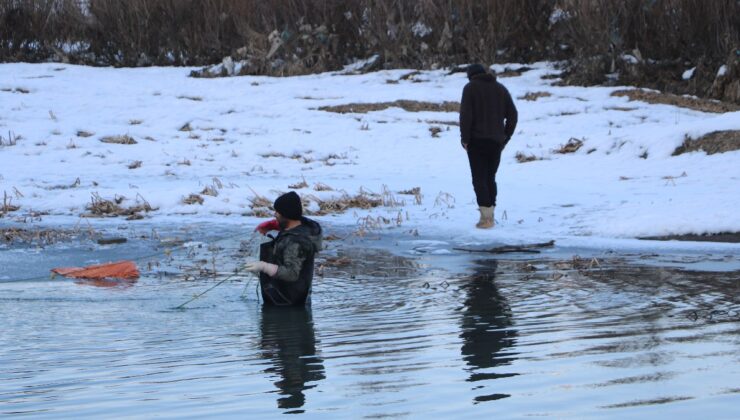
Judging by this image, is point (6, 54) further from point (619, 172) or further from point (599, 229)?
point (599, 229)

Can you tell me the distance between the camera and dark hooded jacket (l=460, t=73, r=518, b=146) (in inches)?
452

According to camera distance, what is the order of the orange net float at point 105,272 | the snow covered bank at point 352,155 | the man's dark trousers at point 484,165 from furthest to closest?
the snow covered bank at point 352,155 < the man's dark trousers at point 484,165 < the orange net float at point 105,272

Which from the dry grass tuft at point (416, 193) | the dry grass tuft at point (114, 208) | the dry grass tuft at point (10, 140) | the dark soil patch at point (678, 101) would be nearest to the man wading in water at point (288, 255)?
the dry grass tuft at point (114, 208)

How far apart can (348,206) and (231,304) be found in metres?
5.83

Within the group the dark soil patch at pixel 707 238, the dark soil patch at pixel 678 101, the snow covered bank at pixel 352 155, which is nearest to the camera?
the dark soil patch at pixel 707 238

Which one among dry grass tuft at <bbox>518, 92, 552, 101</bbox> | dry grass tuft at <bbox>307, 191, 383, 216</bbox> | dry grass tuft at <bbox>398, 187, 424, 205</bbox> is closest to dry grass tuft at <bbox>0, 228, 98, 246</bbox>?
dry grass tuft at <bbox>307, 191, 383, 216</bbox>

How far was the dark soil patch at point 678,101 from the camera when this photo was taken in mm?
20584

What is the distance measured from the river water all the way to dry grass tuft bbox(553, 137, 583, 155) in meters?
7.29

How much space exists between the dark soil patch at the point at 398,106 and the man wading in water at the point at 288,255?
45.4 ft

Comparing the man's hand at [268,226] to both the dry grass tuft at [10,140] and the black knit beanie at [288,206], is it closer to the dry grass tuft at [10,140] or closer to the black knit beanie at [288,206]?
the black knit beanie at [288,206]

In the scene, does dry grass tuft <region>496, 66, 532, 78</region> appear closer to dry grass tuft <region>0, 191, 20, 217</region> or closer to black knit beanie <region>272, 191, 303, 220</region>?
dry grass tuft <region>0, 191, 20, 217</region>

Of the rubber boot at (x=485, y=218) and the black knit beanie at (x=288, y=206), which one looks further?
the rubber boot at (x=485, y=218)

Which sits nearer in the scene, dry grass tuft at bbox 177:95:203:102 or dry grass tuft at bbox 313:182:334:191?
dry grass tuft at bbox 313:182:334:191

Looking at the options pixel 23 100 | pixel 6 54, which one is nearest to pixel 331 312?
pixel 23 100
